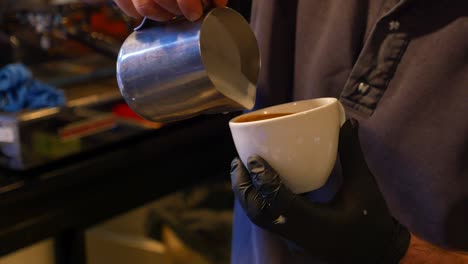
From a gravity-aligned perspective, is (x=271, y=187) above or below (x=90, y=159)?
above

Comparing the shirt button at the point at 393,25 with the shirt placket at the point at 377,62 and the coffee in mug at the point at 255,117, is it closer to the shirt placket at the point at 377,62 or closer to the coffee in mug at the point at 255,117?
the shirt placket at the point at 377,62

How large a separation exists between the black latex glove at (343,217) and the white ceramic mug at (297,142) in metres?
0.01

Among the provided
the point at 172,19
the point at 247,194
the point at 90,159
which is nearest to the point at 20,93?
the point at 90,159

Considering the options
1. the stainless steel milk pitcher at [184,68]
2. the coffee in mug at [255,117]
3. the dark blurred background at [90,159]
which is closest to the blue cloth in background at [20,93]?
the dark blurred background at [90,159]

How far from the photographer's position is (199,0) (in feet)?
1.96

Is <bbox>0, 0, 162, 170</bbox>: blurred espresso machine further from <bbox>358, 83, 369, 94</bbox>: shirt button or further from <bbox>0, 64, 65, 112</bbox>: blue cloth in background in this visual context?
<bbox>358, 83, 369, 94</bbox>: shirt button

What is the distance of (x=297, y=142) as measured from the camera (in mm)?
552

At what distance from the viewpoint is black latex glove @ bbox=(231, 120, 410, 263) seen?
562mm

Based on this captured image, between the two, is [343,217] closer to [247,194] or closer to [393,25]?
[247,194]

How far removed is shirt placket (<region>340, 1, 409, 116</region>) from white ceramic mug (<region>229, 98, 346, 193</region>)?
74mm

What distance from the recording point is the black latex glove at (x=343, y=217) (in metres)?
0.56

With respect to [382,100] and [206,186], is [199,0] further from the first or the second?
[206,186]

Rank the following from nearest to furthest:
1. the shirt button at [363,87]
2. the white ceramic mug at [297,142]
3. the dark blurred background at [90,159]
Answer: the white ceramic mug at [297,142]
the shirt button at [363,87]
the dark blurred background at [90,159]

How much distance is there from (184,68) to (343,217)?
0.22 m
